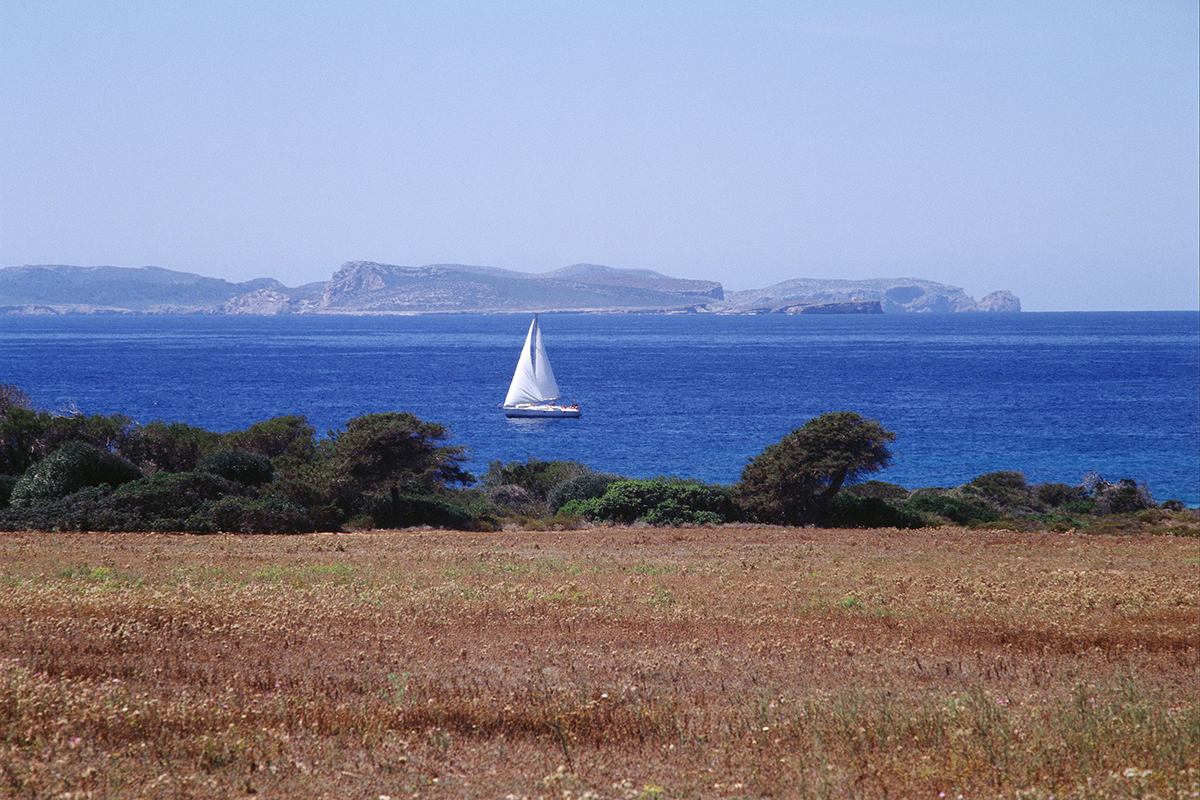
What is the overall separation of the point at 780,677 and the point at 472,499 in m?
25.9

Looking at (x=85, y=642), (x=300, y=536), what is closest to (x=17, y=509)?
(x=300, y=536)

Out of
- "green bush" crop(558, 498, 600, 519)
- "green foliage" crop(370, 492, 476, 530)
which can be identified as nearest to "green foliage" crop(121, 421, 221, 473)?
"green foliage" crop(370, 492, 476, 530)

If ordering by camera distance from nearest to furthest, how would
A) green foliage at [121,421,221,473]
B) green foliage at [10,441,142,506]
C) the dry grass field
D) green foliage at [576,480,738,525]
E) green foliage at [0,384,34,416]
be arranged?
1. the dry grass field
2. green foliage at [10,441,142,506]
3. green foliage at [576,480,738,525]
4. green foliage at [121,421,221,473]
5. green foliage at [0,384,34,416]

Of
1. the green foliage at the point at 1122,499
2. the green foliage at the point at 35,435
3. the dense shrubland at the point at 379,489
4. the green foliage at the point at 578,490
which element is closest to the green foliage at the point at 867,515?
the dense shrubland at the point at 379,489

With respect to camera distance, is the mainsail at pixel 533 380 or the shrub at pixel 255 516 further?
the mainsail at pixel 533 380

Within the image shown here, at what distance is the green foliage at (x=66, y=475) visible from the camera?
24266 millimetres

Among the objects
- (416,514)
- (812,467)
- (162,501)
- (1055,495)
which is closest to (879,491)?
(1055,495)

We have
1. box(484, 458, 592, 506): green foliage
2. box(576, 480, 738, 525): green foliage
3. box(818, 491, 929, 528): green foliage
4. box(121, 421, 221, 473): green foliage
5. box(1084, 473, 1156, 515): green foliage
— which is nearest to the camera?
box(818, 491, 929, 528): green foliage

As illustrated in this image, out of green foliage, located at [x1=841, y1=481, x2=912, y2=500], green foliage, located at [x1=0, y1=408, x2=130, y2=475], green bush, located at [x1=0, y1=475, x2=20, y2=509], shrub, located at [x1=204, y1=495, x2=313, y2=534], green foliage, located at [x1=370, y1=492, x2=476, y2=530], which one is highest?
green foliage, located at [x1=0, y1=408, x2=130, y2=475]

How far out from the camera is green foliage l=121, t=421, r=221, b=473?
31422mm

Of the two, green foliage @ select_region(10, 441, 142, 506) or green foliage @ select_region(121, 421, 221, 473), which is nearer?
green foliage @ select_region(10, 441, 142, 506)

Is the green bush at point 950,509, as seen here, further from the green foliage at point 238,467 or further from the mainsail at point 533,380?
the mainsail at point 533,380

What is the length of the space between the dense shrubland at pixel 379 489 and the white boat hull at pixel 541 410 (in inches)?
1562

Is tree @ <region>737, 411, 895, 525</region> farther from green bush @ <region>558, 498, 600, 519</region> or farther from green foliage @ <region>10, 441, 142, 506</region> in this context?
green foliage @ <region>10, 441, 142, 506</region>
